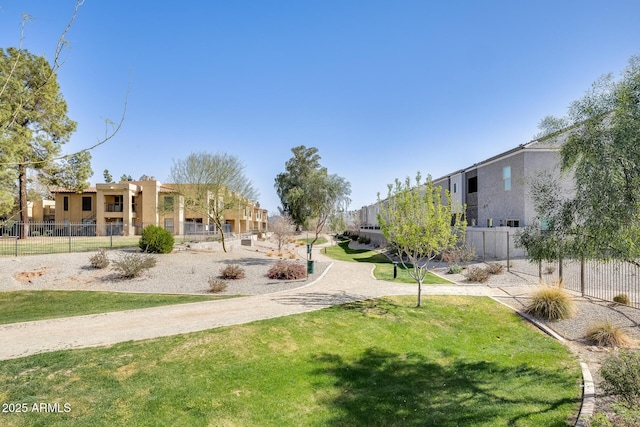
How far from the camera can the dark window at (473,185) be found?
106 feet

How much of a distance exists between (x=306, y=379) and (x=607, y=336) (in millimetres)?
8482

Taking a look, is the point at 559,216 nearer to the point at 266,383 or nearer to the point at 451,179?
the point at 266,383

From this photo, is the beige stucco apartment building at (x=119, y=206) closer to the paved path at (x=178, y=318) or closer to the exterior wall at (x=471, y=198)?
the exterior wall at (x=471, y=198)

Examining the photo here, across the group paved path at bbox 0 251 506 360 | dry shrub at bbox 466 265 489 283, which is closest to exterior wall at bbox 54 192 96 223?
paved path at bbox 0 251 506 360

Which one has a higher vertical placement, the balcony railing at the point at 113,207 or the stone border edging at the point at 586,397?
the balcony railing at the point at 113,207

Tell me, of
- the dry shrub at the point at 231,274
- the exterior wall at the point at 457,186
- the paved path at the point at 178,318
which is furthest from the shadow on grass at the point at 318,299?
the exterior wall at the point at 457,186

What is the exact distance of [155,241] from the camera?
74.2 ft

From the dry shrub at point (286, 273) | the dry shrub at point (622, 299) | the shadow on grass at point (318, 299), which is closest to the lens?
the dry shrub at point (622, 299)

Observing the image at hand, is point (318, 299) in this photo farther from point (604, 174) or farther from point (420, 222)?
point (604, 174)

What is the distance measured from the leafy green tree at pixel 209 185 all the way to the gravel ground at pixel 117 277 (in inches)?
288

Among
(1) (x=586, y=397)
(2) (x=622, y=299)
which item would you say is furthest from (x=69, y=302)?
(2) (x=622, y=299)

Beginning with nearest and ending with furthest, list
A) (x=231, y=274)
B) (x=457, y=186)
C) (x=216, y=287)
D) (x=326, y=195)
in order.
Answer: (x=216, y=287)
(x=231, y=274)
(x=457, y=186)
(x=326, y=195)

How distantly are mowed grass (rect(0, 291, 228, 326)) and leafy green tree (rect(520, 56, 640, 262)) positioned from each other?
12.6 meters

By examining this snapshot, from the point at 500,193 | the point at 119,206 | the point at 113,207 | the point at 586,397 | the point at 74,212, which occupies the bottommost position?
the point at 586,397
